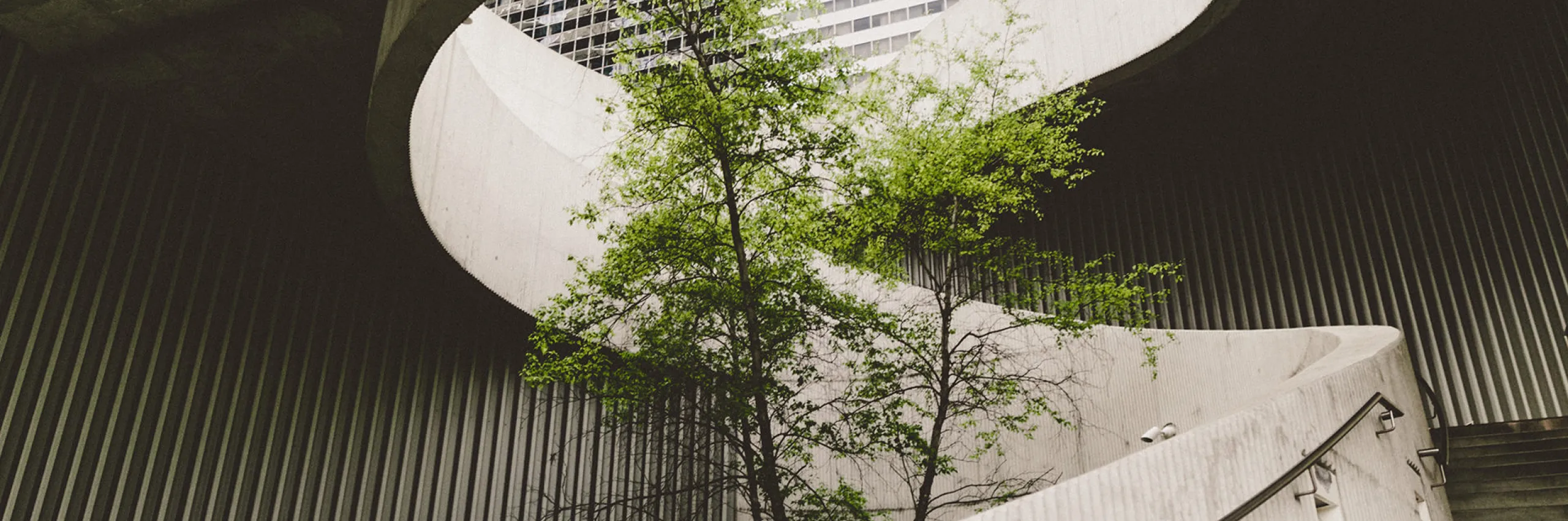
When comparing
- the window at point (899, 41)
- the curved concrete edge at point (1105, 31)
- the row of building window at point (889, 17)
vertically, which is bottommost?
the curved concrete edge at point (1105, 31)

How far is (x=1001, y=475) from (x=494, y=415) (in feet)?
16.5

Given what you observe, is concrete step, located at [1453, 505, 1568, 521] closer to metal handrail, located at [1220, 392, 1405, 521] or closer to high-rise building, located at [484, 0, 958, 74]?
metal handrail, located at [1220, 392, 1405, 521]

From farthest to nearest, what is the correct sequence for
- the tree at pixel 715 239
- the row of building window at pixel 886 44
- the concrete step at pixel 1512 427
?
the row of building window at pixel 886 44 < the concrete step at pixel 1512 427 < the tree at pixel 715 239

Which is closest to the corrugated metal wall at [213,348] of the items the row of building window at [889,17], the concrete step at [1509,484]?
the concrete step at [1509,484]

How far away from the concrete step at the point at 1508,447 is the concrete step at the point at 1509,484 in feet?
1.35

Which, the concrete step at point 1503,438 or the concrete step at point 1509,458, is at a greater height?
the concrete step at point 1503,438

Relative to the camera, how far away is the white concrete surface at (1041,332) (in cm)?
404

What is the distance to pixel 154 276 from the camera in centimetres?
618

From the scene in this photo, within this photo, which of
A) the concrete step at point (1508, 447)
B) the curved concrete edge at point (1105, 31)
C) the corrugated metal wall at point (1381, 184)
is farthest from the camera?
the curved concrete edge at point (1105, 31)

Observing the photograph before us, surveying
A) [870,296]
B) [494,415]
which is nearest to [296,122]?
[494,415]

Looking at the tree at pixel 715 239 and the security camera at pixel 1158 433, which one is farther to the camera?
the tree at pixel 715 239

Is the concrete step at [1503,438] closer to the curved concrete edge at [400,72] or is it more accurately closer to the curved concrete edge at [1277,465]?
the curved concrete edge at [1277,465]

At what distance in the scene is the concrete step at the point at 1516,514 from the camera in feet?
14.0

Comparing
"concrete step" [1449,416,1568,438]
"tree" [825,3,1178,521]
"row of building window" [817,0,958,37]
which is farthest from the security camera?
"row of building window" [817,0,958,37]
